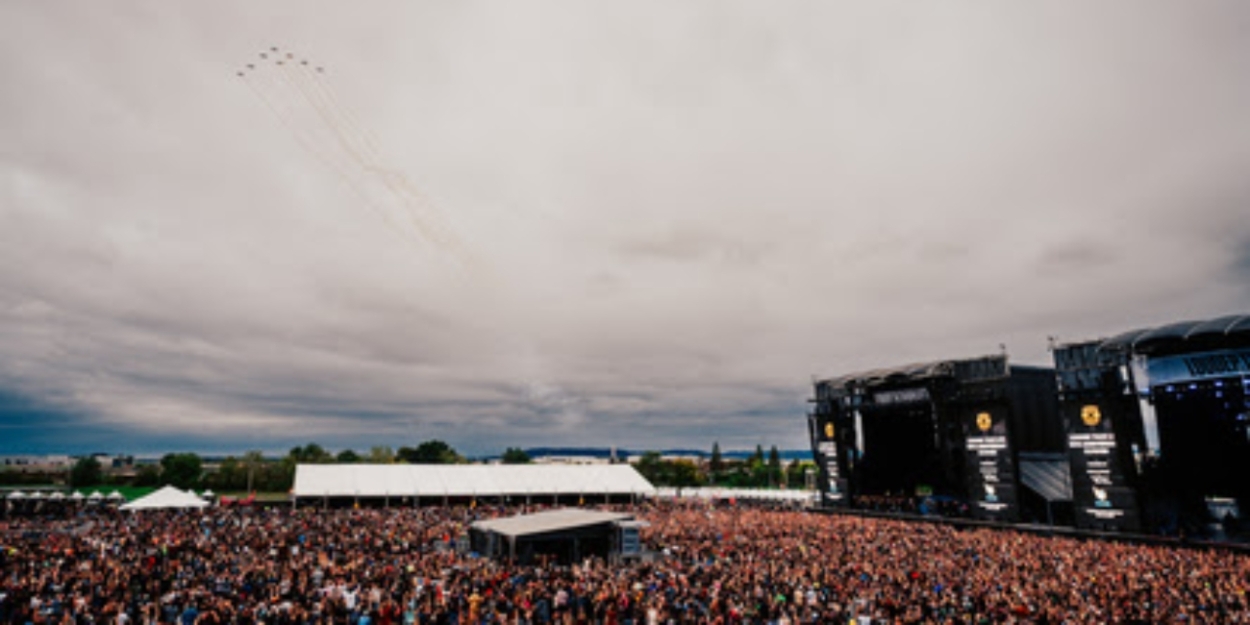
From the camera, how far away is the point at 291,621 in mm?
15727

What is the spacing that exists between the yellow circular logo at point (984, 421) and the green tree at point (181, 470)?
303ft

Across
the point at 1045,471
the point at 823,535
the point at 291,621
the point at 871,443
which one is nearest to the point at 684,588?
the point at 291,621

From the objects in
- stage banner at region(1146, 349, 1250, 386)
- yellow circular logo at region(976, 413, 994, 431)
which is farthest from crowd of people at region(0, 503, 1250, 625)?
yellow circular logo at region(976, 413, 994, 431)

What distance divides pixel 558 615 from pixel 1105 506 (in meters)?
31.8

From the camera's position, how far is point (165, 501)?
4391 cm

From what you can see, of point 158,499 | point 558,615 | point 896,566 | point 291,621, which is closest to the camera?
point 291,621

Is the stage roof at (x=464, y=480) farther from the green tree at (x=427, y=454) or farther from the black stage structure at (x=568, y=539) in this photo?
the green tree at (x=427, y=454)

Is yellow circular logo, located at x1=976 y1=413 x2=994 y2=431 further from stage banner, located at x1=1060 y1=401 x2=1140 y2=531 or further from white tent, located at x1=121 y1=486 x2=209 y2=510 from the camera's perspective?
white tent, located at x1=121 y1=486 x2=209 y2=510

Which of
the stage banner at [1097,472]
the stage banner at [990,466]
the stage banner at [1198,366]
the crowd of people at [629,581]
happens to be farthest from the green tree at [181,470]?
the stage banner at [1198,366]

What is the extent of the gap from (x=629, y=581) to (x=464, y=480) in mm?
44276

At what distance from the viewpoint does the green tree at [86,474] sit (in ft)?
307

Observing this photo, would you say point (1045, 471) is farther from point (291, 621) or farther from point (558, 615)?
point (291, 621)

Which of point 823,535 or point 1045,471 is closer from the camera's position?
point 823,535

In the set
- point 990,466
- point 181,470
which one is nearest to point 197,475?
point 181,470
